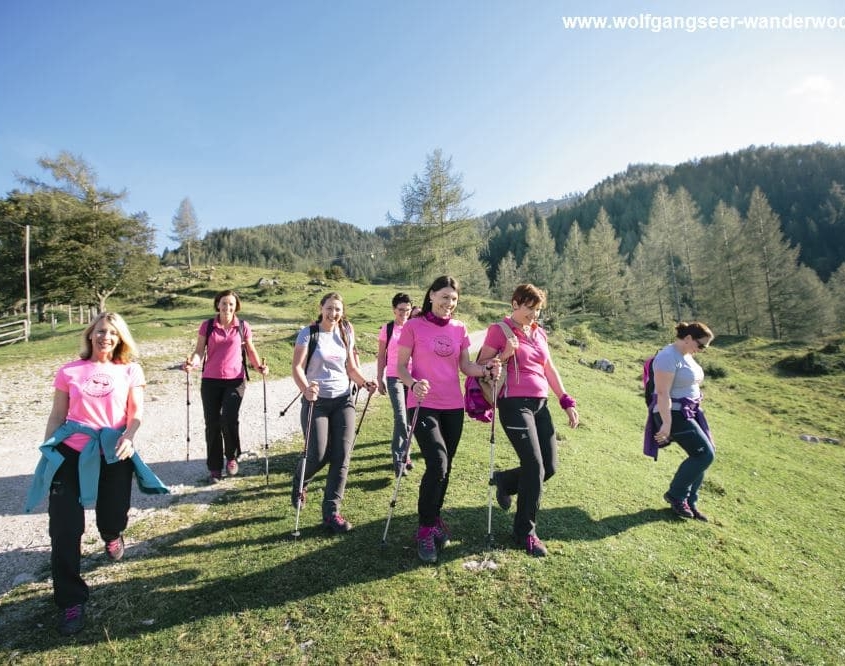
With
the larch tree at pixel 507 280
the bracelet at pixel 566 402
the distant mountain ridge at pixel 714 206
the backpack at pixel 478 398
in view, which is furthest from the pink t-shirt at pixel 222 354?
the distant mountain ridge at pixel 714 206

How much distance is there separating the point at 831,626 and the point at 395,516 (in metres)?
4.72

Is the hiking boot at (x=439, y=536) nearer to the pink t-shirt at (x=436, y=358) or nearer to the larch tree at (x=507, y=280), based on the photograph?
the pink t-shirt at (x=436, y=358)

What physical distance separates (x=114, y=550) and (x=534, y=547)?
445cm

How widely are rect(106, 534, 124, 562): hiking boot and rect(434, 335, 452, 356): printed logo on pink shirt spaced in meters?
3.95

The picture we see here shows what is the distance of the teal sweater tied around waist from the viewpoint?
337cm

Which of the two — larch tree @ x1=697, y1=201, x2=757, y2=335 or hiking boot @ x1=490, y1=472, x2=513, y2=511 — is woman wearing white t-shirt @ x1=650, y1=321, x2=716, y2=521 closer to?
hiking boot @ x1=490, y1=472, x2=513, y2=511

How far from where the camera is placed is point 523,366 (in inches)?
174

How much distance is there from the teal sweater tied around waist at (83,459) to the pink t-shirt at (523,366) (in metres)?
3.63

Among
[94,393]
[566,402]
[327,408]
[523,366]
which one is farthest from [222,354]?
[566,402]

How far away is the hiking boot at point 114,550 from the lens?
14.0 feet

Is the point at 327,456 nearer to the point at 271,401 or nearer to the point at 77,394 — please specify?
the point at 77,394

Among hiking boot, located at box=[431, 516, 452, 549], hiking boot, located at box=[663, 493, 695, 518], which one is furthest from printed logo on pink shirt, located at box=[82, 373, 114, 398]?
hiking boot, located at box=[663, 493, 695, 518]

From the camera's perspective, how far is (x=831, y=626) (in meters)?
4.17

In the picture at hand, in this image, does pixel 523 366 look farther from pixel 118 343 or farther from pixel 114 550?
pixel 114 550
